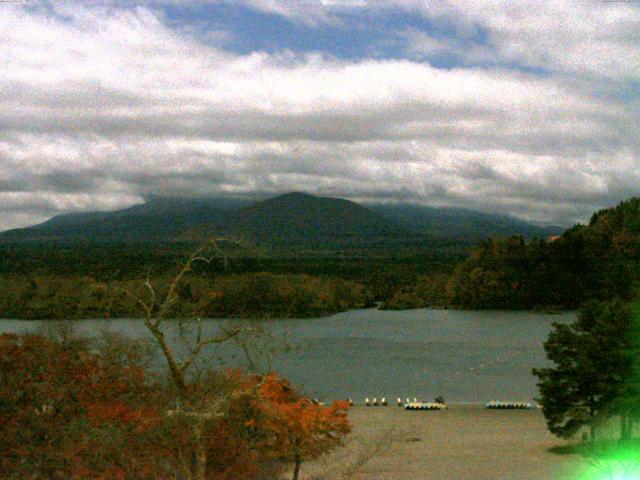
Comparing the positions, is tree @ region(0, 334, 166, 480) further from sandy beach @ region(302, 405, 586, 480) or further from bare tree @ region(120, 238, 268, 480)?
sandy beach @ region(302, 405, 586, 480)

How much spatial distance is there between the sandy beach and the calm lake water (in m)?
3.34

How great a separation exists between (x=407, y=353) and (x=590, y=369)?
85.4ft

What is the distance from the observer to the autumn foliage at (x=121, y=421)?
9289mm

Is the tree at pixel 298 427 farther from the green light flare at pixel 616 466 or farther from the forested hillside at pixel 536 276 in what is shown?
the forested hillside at pixel 536 276

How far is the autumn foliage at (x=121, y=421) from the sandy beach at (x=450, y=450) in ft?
3.93

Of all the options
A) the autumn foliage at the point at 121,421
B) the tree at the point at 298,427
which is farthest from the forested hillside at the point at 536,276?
the autumn foliage at the point at 121,421

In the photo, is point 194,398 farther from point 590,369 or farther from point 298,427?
point 590,369

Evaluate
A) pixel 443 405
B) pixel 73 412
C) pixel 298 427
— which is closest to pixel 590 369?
pixel 298 427

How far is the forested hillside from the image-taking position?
6838 cm

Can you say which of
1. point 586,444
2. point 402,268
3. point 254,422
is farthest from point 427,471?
point 402,268

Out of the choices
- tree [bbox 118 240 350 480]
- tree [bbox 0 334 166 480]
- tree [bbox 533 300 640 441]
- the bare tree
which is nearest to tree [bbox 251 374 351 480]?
tree [bbox 118 240 350 480]

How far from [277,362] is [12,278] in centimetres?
2328

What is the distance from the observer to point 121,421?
970cm

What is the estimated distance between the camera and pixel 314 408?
11664mm
